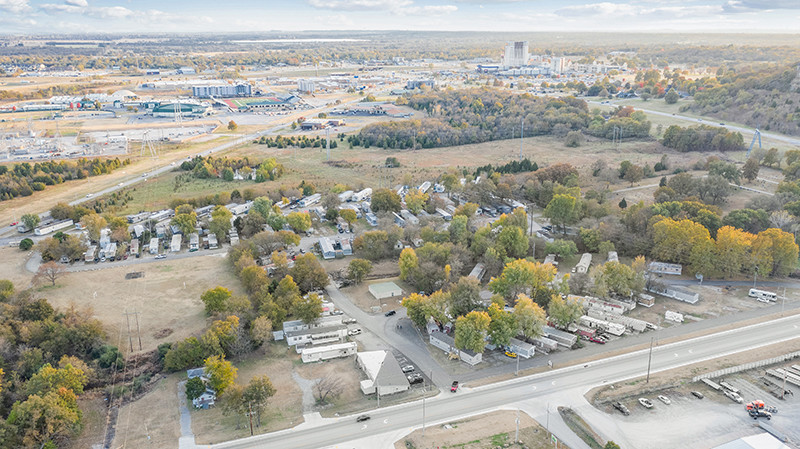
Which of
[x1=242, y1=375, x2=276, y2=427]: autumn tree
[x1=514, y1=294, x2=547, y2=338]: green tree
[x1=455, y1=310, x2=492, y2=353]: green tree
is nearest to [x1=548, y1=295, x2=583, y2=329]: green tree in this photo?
[x1=514, y1=294, x2=547, y2=338]: green tree

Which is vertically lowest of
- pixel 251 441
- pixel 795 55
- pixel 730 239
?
pixel 251 441

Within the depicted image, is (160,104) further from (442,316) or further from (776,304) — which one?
(776,304)

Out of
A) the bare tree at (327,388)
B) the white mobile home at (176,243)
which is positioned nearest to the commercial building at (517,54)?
the white mobile home at (176,243)

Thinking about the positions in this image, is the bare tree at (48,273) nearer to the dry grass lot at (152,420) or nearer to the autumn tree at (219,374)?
the dry grass lot at (152,420)

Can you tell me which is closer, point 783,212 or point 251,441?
point 251,441

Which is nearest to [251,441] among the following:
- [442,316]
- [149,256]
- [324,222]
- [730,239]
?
[442,316]

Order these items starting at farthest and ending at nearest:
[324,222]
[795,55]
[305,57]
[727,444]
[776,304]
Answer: [305,57]
[795,55]
[324,222]
[776,304]
[727,444]

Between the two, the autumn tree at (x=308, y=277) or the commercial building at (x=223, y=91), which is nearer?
the autumn tree at (x=308, y=277)
